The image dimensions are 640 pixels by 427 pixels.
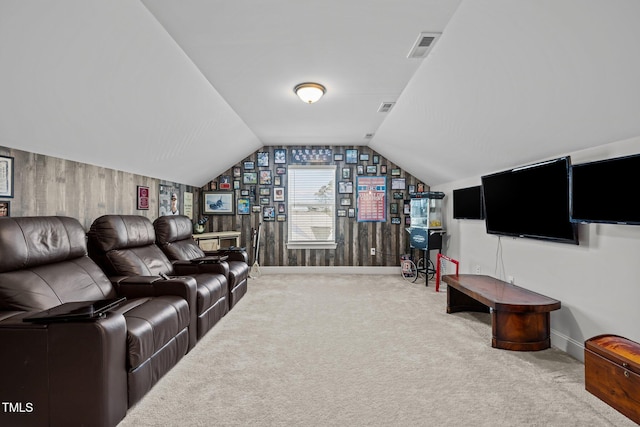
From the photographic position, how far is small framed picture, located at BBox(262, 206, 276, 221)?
6684mm

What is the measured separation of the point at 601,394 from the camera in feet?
7.06

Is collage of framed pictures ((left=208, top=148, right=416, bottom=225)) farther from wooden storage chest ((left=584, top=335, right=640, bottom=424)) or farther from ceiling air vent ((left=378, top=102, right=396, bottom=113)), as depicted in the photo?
wooden storage chest ((left=584, top=335, right=640, bottom=424))

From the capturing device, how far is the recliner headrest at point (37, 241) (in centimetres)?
211

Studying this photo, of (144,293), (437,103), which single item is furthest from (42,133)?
(437,103)

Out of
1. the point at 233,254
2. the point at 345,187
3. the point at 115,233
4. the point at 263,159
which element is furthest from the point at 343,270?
the point at 115,233

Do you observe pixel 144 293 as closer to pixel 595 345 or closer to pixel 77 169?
pixel 77 169

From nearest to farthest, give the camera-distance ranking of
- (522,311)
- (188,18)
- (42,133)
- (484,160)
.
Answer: (188,18), (42,133), (522,311), (484,160)

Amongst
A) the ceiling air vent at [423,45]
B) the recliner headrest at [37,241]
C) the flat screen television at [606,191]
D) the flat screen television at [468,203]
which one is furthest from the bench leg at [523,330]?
the recliner headrest at [37,241]

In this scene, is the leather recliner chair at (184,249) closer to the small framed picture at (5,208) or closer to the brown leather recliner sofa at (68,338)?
the brown leather recliner sofa at (68,338)

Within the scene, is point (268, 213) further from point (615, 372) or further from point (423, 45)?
point (615, 372)

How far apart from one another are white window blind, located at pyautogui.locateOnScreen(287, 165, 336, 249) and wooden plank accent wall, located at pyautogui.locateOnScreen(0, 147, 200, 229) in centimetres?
288

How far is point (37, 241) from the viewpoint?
2.31 m

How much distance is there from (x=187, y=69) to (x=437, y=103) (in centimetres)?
250

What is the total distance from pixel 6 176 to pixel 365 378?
10.3 feet
